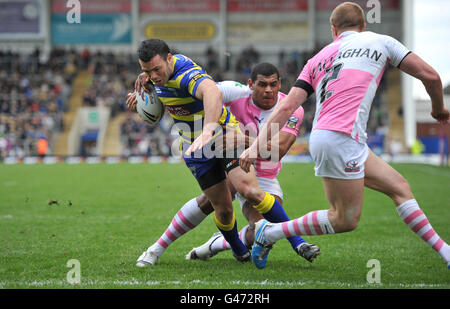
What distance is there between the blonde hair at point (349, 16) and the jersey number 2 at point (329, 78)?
40 cm

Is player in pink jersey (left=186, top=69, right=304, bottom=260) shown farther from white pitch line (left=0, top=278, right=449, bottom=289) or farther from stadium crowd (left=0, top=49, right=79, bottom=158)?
stadium crowd (left=0, top=49, right=79, bottom=158)

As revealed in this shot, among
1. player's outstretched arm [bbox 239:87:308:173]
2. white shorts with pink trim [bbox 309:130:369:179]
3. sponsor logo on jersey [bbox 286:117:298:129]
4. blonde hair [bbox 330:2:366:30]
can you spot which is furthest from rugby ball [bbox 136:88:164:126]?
blonde hair [bbox 330:2:366:30]

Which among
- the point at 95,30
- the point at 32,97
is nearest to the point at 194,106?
the point at 32,97

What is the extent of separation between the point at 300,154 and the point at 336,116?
2489 centimetres

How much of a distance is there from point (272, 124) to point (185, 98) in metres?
1.04

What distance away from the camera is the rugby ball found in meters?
5.58

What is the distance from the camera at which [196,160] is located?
5457mm

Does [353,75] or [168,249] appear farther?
[168,249]

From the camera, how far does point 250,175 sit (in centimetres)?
537

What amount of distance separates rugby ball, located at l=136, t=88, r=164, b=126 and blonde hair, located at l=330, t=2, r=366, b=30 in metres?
1.96

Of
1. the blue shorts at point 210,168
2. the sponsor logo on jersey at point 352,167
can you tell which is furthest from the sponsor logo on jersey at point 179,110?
the sponsor logo on jersey at point 352,167

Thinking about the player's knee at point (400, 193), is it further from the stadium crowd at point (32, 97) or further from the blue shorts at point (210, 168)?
the stadium crowd at point (32, 97)

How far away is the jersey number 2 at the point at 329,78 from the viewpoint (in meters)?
A: 4.53

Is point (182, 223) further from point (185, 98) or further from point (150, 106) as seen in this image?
point (185, 98)
